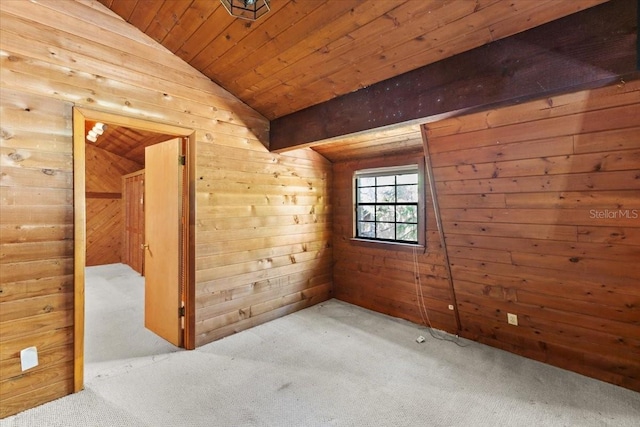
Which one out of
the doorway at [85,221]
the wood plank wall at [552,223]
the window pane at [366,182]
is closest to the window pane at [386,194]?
the window pane at [366,182]

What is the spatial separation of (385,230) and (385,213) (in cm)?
22

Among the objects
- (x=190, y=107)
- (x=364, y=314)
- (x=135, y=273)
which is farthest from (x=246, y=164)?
(x=135, y=273)

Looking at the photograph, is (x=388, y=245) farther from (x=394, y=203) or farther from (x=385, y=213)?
(x=394, y=203)

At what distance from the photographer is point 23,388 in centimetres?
187

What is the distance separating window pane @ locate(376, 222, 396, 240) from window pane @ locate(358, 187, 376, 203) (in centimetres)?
34

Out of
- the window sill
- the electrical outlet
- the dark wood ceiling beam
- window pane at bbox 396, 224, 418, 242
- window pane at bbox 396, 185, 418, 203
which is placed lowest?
the electrical outlet

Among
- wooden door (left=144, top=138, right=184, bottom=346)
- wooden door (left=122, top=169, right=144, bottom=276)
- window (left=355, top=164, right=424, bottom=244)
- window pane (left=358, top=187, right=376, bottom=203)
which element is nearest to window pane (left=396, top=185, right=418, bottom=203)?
window (left=355, top=164, right=424, bottom=244)

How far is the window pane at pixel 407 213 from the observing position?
11.4 ft

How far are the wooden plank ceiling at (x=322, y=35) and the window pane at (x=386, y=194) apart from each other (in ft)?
5.16

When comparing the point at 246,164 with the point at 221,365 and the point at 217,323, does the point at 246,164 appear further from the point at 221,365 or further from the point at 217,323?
the point at 221,365

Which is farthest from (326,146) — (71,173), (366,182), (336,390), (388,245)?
(336,390)

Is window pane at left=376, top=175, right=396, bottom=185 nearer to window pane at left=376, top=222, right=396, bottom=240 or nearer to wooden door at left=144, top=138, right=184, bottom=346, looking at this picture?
window pane at left=376, top=222, right=396, bottom=240

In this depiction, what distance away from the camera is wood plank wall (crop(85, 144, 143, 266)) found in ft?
21.2

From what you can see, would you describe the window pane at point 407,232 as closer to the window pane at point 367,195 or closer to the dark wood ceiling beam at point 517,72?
the window pane at point 367,195
